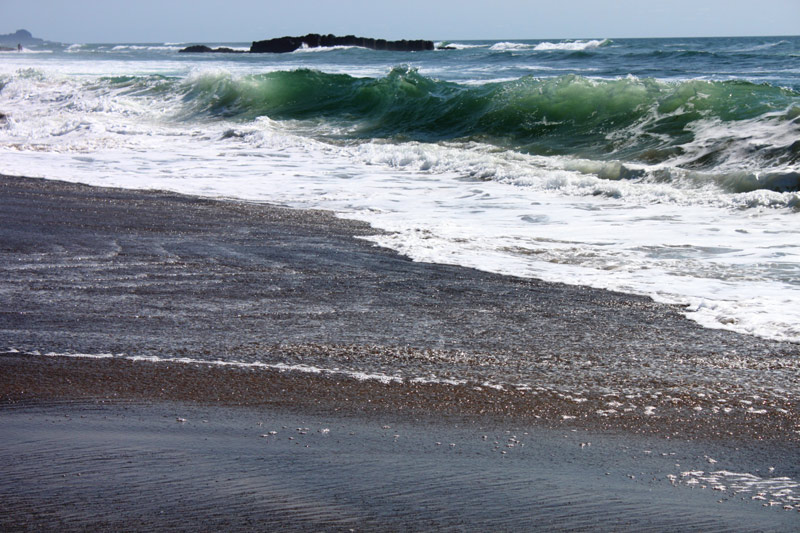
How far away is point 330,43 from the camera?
92.9 m

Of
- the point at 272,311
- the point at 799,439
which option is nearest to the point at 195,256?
the point at 272,311

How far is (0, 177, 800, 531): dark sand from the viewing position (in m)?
2.34

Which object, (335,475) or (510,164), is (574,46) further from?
(335,475)

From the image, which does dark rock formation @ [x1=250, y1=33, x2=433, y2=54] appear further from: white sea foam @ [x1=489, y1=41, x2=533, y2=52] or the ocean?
the ocean

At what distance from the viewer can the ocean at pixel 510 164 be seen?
5.96m

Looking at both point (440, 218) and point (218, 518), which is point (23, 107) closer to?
point (440, 218)

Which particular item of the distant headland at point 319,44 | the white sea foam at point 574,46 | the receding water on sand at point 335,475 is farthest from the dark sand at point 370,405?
the distant headland at point 319,44

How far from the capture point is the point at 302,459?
8.64 feet

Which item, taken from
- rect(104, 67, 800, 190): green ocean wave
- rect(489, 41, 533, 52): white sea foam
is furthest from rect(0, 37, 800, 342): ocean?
rect(489, 41, 533, 52): white sea foam

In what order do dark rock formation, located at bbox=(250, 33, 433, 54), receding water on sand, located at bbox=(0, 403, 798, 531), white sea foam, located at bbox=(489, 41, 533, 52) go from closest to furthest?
receding water on sand, located at bbox=(0, 403, 798, 531)
white sea foam, located at bbox=(489, 41, 533, 52)
dark rock formation, located at bbox=(250, 33, 433, 54)

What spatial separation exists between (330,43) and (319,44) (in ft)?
4.95

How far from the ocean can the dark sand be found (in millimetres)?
855

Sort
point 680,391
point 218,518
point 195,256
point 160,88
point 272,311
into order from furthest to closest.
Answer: point 160,88 < point 195,256 < point 272,311 < point 680,391 < point 218,518

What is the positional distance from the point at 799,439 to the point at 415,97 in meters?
17.8
